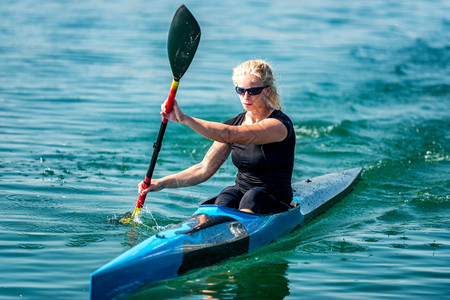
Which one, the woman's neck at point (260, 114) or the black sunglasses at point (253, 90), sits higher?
the black sunglasses at point (253, 90)

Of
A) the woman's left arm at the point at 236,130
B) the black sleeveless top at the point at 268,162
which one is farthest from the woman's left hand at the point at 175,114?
the black sleeveless top at the point at 268,162

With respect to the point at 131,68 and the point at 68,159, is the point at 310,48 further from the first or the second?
the point at 68,159

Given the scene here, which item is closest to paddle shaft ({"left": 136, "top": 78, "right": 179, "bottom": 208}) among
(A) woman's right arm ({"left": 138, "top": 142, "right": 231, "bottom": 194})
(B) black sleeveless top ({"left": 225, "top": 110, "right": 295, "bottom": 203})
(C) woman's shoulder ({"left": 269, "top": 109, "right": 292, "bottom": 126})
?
(A) woman's right arm ({"left": 138, "top": 142, "right": 231, "bottom": 194})

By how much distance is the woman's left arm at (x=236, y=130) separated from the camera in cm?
481

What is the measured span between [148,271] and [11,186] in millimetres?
3174

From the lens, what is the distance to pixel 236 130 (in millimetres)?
4988

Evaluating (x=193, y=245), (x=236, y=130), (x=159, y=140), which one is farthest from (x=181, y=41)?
(x=193, y=245)

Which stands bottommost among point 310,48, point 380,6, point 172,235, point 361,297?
point 361,297

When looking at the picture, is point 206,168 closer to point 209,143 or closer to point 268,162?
point 268,162

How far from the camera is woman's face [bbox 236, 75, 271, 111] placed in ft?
17.2

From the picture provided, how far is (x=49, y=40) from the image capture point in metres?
18.0

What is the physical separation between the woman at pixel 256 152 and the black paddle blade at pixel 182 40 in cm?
44

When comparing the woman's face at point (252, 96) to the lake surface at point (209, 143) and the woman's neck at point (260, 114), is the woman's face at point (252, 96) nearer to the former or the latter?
the woman's neck at point (260, 114)

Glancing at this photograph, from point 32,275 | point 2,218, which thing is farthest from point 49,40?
point 32,275
